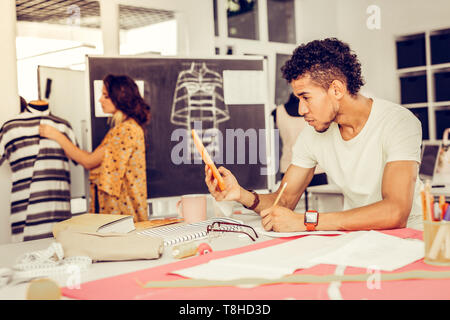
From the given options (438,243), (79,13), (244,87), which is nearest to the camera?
(438,243)

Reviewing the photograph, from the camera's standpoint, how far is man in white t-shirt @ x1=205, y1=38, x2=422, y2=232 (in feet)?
5.30

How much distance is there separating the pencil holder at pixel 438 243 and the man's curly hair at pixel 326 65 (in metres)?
0.87

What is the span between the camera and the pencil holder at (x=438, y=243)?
988 millimetres

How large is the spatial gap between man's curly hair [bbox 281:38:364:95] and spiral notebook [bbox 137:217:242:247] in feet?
2.01

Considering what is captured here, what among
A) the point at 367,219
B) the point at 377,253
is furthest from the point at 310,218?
the point at 377,253

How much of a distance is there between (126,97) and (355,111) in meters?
1.48

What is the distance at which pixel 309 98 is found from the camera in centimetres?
177

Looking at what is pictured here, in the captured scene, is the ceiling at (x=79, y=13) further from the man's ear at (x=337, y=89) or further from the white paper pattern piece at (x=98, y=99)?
the man's ear at (x=337, y=89)

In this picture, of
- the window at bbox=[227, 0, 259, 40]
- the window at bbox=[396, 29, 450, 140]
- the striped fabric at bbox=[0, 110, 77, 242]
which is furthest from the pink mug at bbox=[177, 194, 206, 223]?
the window at bbox=[396, 29, 450, 140]

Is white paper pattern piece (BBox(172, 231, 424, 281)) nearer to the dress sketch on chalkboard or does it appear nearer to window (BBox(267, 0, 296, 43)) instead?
the dress sketch on chalkboard

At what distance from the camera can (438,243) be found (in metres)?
0.99

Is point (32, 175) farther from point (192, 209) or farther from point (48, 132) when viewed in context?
point (192, 209)

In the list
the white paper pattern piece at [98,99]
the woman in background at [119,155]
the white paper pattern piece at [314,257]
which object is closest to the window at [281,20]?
the white paper pattern piece at [98,99]
